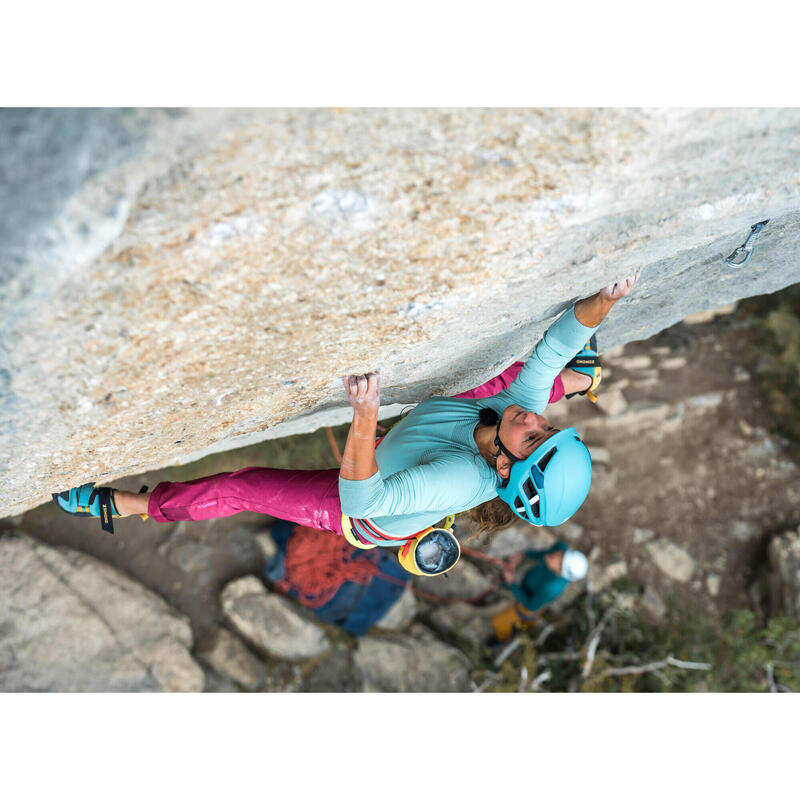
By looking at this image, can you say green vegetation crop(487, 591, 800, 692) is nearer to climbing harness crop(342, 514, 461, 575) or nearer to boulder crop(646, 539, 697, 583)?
boulder crop(646, 539, 697, 583)

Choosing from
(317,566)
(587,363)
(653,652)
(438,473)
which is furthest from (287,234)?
(653,652)

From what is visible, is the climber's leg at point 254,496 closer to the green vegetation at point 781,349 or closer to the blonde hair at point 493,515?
the blonde hair at point 493,515

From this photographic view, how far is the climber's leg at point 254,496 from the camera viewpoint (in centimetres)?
266

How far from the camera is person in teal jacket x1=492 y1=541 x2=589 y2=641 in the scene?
194 inches

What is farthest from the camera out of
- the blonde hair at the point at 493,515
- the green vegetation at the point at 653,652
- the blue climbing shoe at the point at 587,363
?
the green vegetation at the point at 653,652

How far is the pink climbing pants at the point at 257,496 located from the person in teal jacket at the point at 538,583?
2899 millimetres

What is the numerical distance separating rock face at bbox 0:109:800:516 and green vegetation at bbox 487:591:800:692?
378cm

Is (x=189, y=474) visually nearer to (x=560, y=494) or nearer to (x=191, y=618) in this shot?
(x=191, y=618)

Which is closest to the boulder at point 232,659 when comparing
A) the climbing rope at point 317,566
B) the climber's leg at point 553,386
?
the climbing rope at point 317,566

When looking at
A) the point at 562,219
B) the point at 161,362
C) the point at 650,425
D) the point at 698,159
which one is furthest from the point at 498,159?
the point at 650,425

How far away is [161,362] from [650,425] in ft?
17.9

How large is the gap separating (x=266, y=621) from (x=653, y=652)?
3.33m

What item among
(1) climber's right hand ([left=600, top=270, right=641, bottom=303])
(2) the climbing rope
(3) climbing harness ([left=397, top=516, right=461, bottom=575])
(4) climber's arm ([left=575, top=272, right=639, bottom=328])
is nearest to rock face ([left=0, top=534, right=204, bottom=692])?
(2) the climbing rope

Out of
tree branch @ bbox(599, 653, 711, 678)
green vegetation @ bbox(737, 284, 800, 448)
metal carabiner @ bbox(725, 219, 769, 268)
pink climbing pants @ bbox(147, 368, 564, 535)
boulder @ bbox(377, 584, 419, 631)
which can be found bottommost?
tree branch @ bbox(599, 653, 711, 678)
